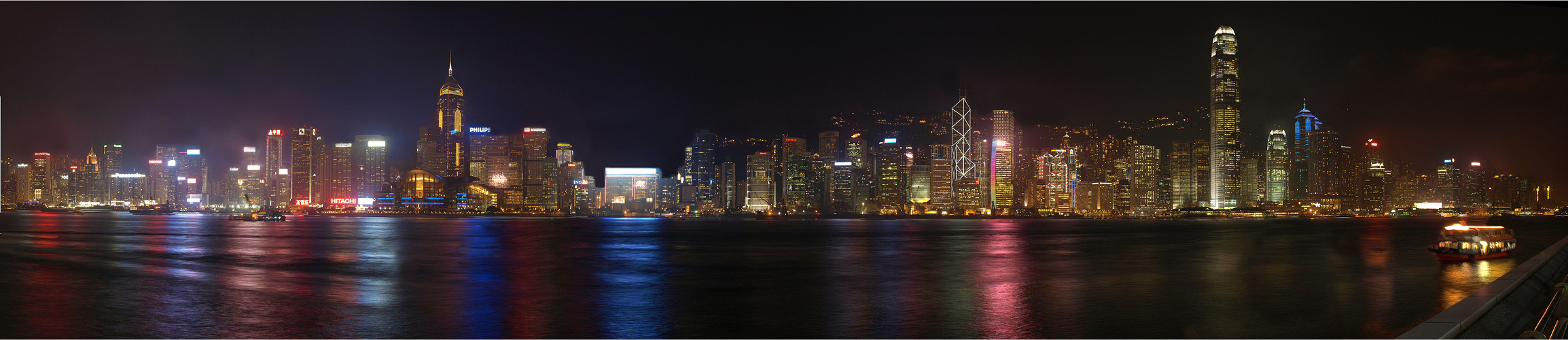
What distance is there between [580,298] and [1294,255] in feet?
117

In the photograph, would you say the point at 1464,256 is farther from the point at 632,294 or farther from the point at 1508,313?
the point at 632,294

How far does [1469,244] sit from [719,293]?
101 feet

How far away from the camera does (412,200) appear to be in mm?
186875

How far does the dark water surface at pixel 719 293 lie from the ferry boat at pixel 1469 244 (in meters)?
0.94

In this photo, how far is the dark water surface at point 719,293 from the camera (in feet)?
48.8

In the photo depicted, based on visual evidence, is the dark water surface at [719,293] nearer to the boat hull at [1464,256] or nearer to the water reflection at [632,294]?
the water reflection at [632,294]

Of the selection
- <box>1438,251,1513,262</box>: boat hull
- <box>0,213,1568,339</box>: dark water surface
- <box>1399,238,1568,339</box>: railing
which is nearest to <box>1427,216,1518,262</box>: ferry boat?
<box>1438,251,1513,262</box>: boat hull

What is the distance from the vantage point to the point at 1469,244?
108ft

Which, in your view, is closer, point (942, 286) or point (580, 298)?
point (580, 298)

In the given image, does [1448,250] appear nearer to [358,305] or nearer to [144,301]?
[358,305]

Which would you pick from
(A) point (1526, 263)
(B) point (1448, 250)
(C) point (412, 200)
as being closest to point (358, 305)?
(A) point (1526, 263)

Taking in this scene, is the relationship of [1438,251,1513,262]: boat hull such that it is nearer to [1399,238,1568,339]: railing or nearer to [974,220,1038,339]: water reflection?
[974,220,1038,339]: water reflection

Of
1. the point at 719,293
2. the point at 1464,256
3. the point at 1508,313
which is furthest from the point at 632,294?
the point at 1464,256

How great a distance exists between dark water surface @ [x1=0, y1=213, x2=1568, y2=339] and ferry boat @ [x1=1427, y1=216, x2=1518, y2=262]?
94 cm
